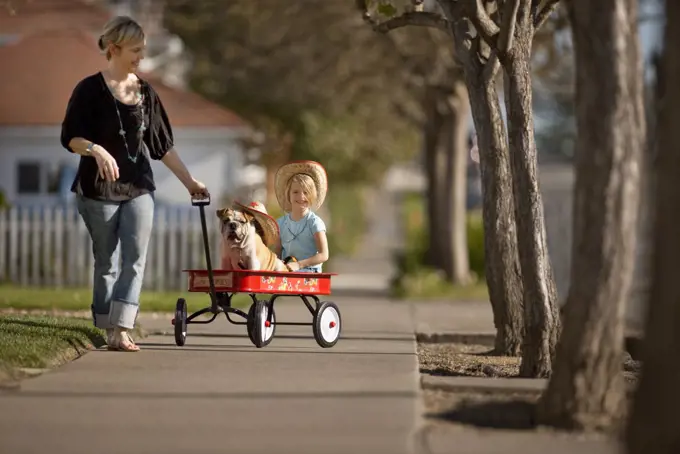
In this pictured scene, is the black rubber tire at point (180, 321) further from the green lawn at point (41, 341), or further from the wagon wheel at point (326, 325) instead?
the wagon wheel at point (326, 325)

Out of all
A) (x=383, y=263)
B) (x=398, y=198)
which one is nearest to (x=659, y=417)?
(x=383, y=263)

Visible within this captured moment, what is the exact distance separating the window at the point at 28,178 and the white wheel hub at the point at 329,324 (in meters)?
21.2

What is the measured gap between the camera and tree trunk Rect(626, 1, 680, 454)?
19.5 ft

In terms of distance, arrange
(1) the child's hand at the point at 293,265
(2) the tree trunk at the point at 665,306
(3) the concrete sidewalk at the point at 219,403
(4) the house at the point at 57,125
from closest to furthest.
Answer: (2) the tree trunk at the point at 665,306 → (3) the concrete sidewalk at the point at 219,403 → (1) the child's hand at the point at 293,265 → (4) the house at the point at 57,125

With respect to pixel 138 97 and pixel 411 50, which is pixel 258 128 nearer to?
pixel 411 50

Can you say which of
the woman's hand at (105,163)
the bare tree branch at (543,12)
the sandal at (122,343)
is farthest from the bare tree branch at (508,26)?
the sandal at (122,343)

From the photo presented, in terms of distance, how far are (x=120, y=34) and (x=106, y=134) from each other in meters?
0.69


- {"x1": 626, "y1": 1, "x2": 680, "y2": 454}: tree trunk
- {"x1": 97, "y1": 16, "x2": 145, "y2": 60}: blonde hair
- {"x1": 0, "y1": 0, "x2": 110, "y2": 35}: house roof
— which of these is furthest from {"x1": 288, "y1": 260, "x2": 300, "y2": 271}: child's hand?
{"x1": 0, "y1": 0, "x2": 110, "y2": 35}: house roof

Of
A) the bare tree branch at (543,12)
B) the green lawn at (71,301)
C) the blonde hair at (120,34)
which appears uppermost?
the bare tree branch at (543,12)

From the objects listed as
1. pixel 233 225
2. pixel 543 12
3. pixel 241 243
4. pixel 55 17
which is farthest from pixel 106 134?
pixel 55 17

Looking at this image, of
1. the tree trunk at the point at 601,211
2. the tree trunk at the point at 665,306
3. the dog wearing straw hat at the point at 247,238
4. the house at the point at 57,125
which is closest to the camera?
the tree trunk at the point at 665,306

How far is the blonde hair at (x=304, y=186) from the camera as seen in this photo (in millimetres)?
11625

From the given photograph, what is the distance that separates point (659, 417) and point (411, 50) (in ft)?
72.2

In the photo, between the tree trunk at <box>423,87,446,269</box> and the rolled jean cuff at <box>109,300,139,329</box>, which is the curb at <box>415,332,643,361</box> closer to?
the rolled jean cuff at <box>109,300,139,329</box>
